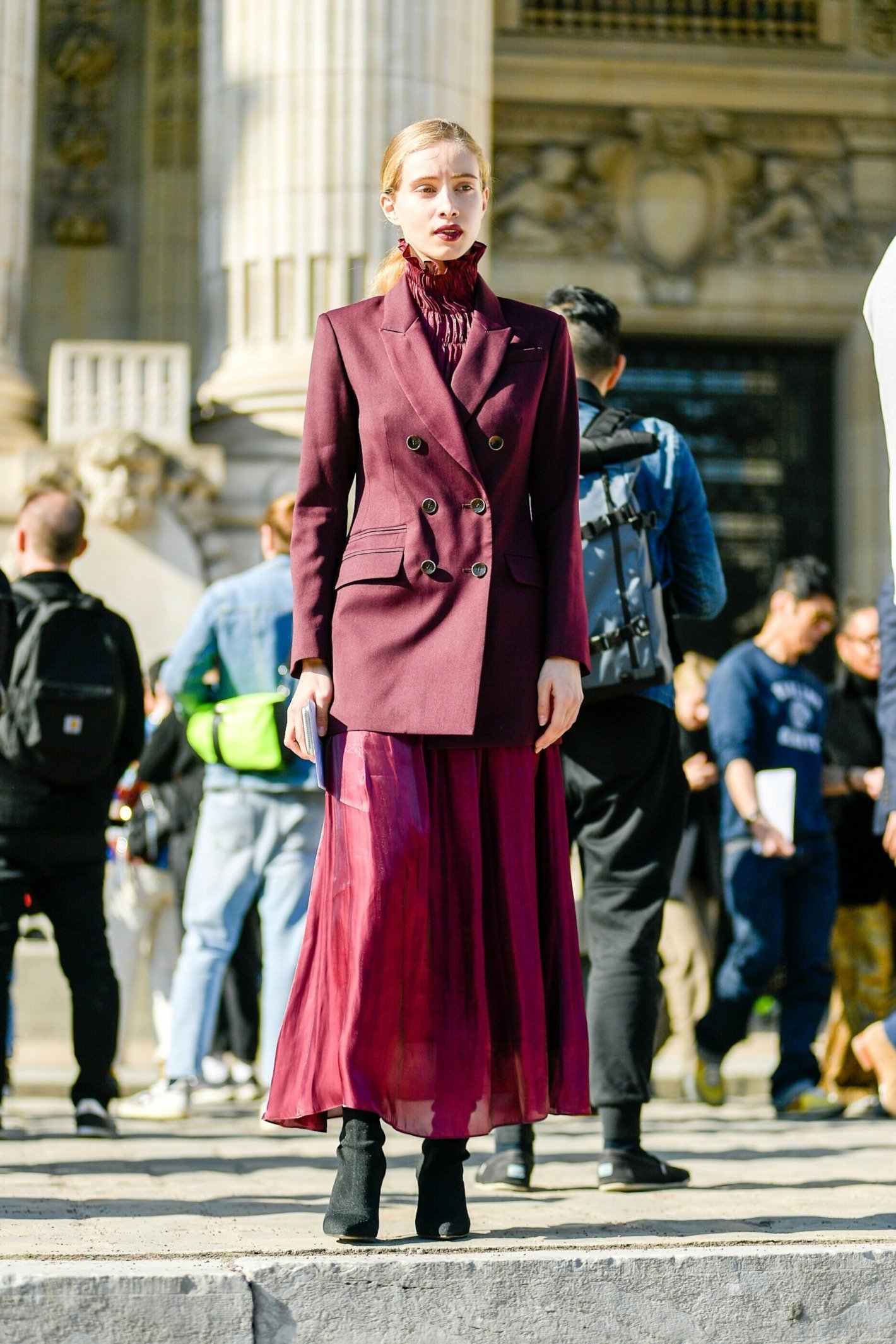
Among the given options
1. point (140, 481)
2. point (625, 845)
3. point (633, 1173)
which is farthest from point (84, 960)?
point (140, 481)

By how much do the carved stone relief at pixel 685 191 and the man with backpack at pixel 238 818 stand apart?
7247 mm

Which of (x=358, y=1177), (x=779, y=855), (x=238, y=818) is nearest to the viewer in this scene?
(x=358, y=1177)

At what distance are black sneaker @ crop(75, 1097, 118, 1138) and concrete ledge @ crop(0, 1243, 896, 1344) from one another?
2.78 meters

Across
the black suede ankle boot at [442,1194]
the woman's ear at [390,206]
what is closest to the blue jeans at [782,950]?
the black suede ankle boot at [442,1194]

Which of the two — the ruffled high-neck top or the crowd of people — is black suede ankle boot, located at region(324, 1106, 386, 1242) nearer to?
the crowd of people

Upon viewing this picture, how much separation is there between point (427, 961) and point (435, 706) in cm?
45

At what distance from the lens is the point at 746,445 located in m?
13.6

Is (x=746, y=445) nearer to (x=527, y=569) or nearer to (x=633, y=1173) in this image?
(x=633, y=1173)

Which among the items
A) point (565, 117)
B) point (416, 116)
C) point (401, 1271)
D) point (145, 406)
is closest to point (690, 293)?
point (565, 117)

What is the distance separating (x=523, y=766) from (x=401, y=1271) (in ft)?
3.26

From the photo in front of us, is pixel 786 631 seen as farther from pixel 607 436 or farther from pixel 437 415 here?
pixel 437 415

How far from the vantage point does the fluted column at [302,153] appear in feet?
35.1

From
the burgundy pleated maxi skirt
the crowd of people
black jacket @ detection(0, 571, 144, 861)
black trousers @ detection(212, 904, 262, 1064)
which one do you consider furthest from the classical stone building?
the burgundy pleated maxi skirt

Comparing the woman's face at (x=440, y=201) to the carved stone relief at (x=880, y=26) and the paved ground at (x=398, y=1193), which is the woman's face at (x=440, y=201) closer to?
the paved ground at (x=398, y=1193)
